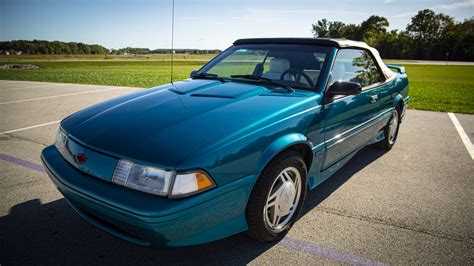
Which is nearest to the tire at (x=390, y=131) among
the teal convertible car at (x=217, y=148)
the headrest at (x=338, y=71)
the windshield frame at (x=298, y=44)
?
the teal convertible car at (x=217, y=148)

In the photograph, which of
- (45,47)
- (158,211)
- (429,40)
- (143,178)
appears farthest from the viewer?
(45,47)

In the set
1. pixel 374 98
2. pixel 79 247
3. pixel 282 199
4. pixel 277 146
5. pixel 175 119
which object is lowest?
pixel 79 247

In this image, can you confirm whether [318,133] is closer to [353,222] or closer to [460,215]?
[353,222]

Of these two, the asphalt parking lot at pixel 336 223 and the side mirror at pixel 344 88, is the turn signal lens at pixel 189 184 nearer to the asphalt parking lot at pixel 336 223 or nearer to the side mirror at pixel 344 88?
the asphalt parking lot at pixel 336 223

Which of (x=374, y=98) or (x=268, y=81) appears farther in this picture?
(x=374, y=98)

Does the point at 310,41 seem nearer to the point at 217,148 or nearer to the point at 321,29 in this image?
the point at 217,148

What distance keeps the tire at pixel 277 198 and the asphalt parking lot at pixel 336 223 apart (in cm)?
12

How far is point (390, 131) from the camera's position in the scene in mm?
4191

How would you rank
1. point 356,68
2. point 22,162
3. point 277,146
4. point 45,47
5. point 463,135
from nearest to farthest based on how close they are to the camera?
point 277,146, point 356,68, point 22,162, point 463,135, point 45,47

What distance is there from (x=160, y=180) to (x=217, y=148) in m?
0.35

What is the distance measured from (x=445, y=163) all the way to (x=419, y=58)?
2747 inches

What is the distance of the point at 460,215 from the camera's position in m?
2.58

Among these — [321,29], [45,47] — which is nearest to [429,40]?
[321,29]

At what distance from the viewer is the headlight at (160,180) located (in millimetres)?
1592
